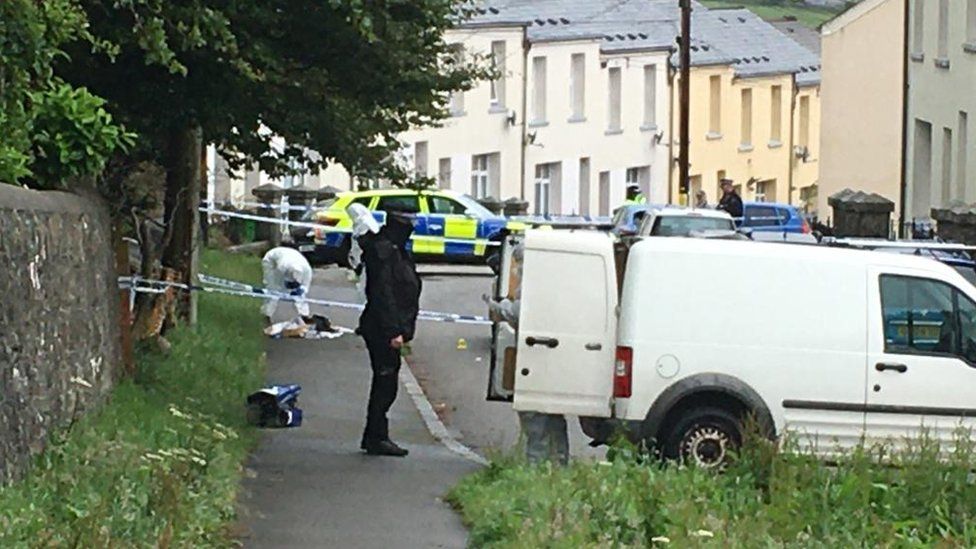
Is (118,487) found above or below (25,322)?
below

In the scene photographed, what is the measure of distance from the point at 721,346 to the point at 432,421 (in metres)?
A: 4.19

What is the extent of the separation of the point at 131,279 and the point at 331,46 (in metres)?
2.67

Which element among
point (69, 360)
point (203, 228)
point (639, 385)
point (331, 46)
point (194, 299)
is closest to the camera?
point (69, 360)

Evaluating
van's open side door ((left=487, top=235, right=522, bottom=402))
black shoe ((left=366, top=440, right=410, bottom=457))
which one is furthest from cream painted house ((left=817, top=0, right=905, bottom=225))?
black shoe ((left=366, top=440, right=410, bottom=457))

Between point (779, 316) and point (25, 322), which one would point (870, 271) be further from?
point (25, 322)

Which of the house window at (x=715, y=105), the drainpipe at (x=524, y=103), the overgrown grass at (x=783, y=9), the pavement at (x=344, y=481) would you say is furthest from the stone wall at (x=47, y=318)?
the overgrown grass at (x=783, y=9)

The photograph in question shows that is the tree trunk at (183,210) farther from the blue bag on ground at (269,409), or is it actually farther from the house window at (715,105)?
the house window at (715,105)

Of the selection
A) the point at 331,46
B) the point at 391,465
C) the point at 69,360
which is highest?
the point at 331,46

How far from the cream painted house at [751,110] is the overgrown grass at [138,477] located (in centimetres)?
4561

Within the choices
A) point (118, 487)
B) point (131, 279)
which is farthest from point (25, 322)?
point (131, 279)

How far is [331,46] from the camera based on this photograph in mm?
16156

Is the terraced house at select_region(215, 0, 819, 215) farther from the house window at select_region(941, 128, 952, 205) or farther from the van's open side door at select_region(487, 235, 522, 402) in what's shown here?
the van's open side door at select_region(487, 235, 522, 402)

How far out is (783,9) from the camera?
90250 millimetres

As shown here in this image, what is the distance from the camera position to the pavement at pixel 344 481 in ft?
36.1
